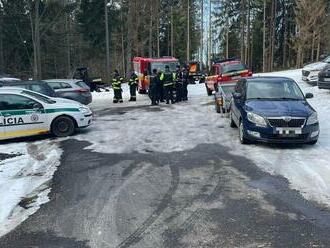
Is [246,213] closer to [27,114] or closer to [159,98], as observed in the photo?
[27,114]

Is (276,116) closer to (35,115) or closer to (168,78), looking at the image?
(35,115)

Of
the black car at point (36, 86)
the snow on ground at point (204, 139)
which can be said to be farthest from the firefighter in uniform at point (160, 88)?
the black car at point (36, 86)

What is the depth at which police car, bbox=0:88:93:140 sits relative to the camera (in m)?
14.8

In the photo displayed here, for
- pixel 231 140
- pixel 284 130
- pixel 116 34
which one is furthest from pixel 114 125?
pixel 116 34

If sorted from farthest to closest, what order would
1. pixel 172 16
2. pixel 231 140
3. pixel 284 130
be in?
pixel 172 16 < pixel 231 140 < pixel 284 130

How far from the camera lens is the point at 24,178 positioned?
32.7ft

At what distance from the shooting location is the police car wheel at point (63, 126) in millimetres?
15438

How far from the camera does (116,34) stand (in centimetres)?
6338

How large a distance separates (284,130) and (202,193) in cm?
437

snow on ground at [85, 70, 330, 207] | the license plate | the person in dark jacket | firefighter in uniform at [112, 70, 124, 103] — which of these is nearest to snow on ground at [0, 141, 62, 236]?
snow on ground at [85, 70, 330, 207]

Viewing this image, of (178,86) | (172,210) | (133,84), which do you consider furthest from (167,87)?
(172,210)

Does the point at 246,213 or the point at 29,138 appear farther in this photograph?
the point at 29,138

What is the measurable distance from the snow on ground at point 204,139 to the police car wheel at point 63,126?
1.49 feet

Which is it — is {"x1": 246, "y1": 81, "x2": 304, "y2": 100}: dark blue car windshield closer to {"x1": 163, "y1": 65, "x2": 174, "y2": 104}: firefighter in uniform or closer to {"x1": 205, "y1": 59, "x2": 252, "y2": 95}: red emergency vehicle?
{"x1": 163, "y1": 65, "x2": 174, "y2": 104}: firefighter in uniform
